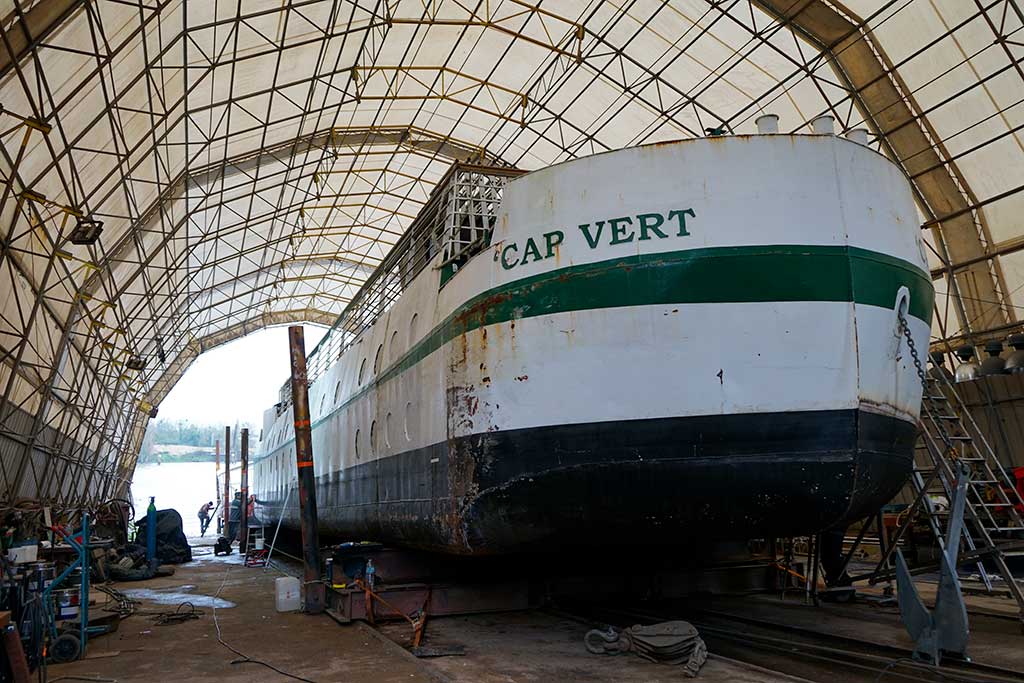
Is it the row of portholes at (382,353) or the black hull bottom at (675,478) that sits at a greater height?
the row of portholes at (382,353)

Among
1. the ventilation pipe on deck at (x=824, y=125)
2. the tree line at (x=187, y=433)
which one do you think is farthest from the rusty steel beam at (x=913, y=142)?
the tree line at (x=187, y=433)

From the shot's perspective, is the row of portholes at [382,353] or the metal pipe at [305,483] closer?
the row of portholes at [382,353]

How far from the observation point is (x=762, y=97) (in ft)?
65.5

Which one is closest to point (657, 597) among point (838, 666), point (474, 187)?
point (838, 666)

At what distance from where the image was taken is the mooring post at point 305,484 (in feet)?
37.0

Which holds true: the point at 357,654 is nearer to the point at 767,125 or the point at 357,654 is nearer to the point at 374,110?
the point at 767,125

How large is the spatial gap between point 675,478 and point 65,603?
7.30 m

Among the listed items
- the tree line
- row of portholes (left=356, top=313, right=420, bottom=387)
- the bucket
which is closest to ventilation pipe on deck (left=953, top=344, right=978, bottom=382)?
row of portholes (left=356, top=313, right=420, bottom=387)

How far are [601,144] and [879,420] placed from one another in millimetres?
18548

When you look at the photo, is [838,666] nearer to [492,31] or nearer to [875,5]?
[875,5]

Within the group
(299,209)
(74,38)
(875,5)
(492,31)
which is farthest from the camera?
(299,209)

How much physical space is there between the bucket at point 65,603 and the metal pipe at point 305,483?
333 centimetres

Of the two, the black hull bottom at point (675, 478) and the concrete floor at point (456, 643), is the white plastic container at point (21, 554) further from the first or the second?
the black hull bottom at point (675, 478)

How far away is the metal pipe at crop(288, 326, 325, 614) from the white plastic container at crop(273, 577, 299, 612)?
0.23 meters
